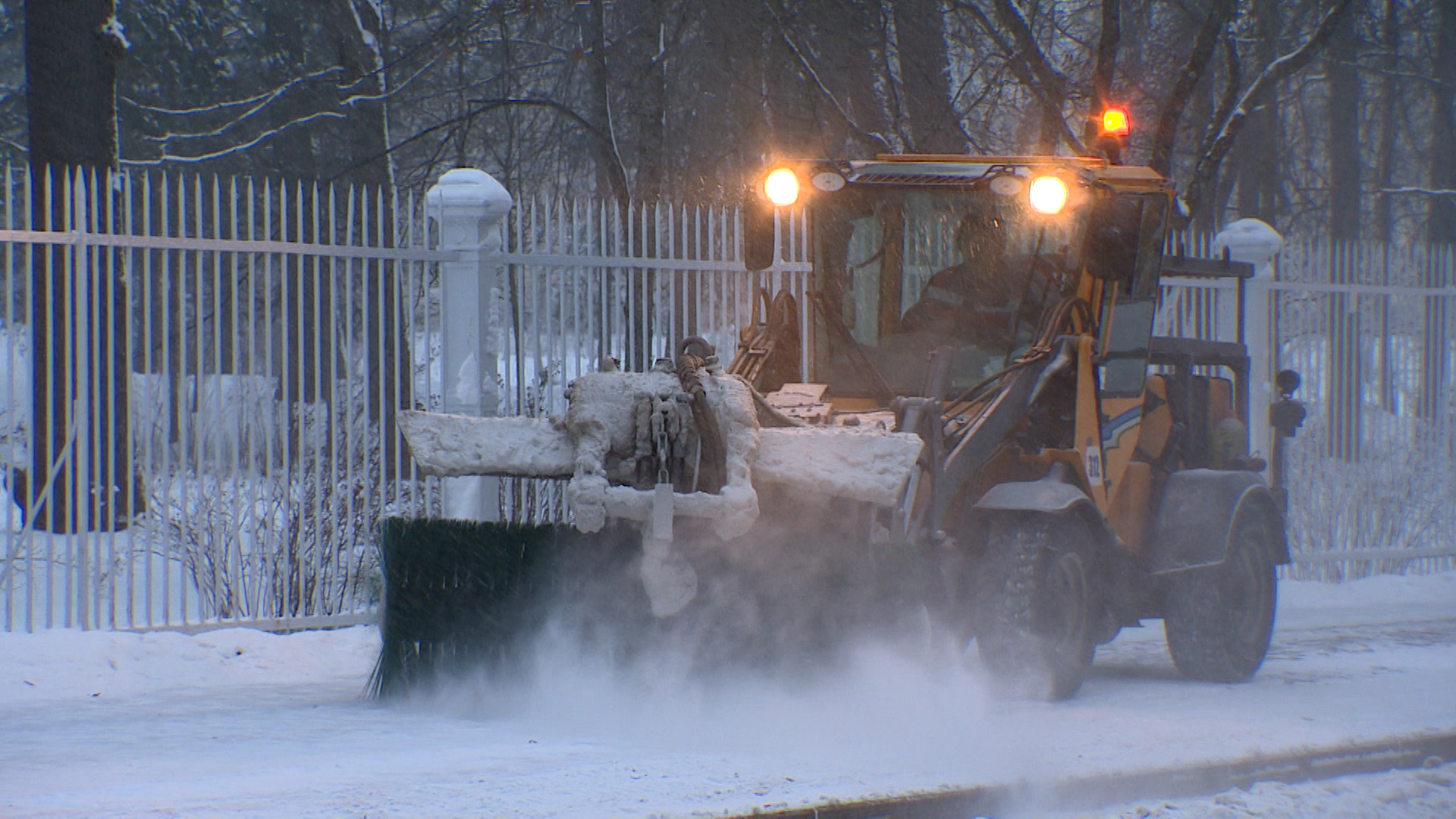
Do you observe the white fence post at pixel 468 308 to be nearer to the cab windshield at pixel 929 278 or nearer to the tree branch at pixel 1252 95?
the cab windshield at pixel 929 278

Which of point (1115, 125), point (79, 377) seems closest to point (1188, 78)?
point (1115, 125)

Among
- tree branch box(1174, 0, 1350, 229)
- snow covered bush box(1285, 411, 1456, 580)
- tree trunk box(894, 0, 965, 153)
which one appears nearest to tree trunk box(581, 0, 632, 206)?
tree trunk box(894, 0, 965, 153)

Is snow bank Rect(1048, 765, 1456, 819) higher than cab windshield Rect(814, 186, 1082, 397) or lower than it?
lower

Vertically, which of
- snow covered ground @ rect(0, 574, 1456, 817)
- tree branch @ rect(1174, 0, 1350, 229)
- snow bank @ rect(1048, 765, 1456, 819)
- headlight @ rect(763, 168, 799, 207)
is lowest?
snow bank @ rect(1048, 765, 1456, 819)

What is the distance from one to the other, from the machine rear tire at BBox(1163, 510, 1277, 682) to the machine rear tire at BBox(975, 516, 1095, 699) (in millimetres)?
1113

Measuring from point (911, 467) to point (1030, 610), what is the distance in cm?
113

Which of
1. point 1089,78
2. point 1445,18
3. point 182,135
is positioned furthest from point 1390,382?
point 182,135

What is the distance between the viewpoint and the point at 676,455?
18.5 feet

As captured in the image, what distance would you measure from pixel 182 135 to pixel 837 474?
11.3 m

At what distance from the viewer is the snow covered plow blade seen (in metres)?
5.49

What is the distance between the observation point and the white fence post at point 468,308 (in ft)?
27.8

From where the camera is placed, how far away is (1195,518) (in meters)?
7.31

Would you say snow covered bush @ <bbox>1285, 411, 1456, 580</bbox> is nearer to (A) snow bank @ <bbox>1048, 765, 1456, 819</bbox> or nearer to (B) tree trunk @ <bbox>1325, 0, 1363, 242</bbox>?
(A) snow bank @ <bbox>1048, 765, 1456, 819</bbox>

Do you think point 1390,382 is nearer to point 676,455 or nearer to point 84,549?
point 676,455
